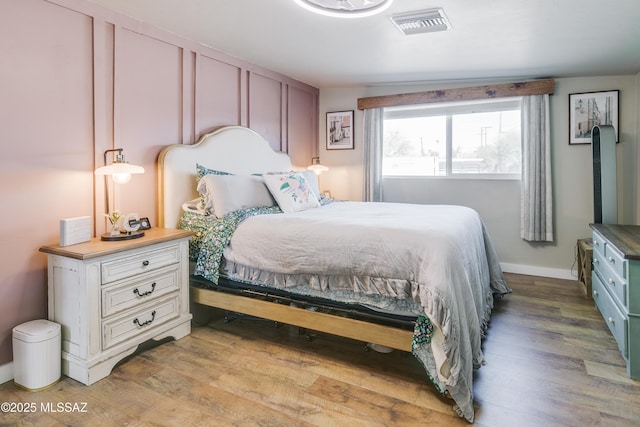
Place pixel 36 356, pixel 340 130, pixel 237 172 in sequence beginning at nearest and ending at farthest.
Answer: pixel 36 356, pixel 237 172, pixel 340 130

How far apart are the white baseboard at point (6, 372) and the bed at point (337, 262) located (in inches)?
44.3

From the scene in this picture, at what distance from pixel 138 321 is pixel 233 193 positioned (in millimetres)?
1151

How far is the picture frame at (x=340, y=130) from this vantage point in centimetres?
511

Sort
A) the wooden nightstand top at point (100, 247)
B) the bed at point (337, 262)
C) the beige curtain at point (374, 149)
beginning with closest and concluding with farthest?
the bed at point (337, 262) → the wooden nightstand top at point (100, 247) → the beige curtain at point (374, 149)

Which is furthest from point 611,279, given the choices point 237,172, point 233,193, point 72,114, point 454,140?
point 72,114

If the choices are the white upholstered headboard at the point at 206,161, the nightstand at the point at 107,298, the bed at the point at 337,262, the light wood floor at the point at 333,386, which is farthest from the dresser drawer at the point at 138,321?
the white upholstered headboard at the point at 206,161

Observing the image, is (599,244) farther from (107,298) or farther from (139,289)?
(107,298)

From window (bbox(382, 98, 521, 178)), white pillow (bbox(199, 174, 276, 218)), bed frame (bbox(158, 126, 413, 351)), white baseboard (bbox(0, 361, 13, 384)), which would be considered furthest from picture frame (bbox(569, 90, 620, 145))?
white baseboard (bbox(0, 361, 13, 384))

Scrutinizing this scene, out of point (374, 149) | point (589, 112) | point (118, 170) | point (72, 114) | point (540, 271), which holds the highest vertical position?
point (589, 112)

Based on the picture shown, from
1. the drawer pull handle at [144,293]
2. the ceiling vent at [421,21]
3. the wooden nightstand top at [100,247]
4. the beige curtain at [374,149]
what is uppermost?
the ceiling vent at [421,21]

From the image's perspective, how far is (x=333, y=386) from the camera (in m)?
2.12

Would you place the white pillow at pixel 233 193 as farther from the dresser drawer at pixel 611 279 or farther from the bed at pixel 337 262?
the dresser drawer at pixel 611 279

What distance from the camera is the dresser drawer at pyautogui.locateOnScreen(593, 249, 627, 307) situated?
2238mm

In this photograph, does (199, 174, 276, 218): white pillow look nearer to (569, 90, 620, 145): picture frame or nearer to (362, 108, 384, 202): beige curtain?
(362, 108, 384, 202): beige curtain
